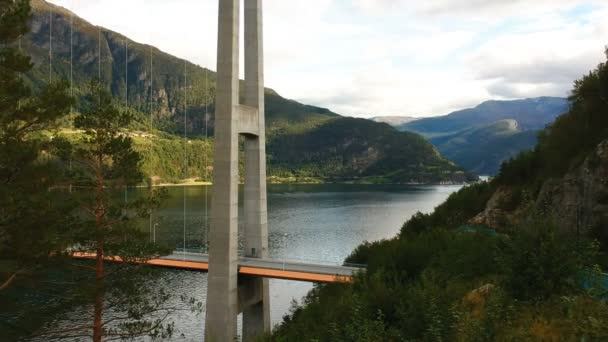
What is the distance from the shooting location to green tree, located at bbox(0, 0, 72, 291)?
48.8 ft

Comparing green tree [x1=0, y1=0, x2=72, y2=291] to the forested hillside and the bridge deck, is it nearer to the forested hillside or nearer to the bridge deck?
the bridge deck

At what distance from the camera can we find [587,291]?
891 cm

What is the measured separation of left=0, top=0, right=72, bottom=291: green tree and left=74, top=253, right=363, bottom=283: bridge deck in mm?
5320

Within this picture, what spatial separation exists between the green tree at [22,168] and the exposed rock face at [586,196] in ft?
56.7

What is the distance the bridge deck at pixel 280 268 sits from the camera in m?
22.0

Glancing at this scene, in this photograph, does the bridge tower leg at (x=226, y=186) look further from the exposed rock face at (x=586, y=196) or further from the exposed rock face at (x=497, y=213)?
the exposed rock face at (x=497, y=213)

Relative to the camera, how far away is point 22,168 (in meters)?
15.5

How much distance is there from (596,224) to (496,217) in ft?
39.6

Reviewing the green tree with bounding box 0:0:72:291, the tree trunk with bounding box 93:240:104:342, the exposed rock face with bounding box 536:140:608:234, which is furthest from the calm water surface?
the exposed rock face with bounding box 536:140:608:234

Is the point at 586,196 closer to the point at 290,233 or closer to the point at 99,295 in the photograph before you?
the point at 99,295

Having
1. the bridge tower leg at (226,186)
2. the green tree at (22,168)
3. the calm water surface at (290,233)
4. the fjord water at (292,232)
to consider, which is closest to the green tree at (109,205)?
the green tree at (22,168)

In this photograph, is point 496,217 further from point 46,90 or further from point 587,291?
point 46,90

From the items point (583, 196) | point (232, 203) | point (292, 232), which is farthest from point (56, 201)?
point (292, 232)

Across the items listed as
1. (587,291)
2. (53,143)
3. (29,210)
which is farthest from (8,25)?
(587,291)
